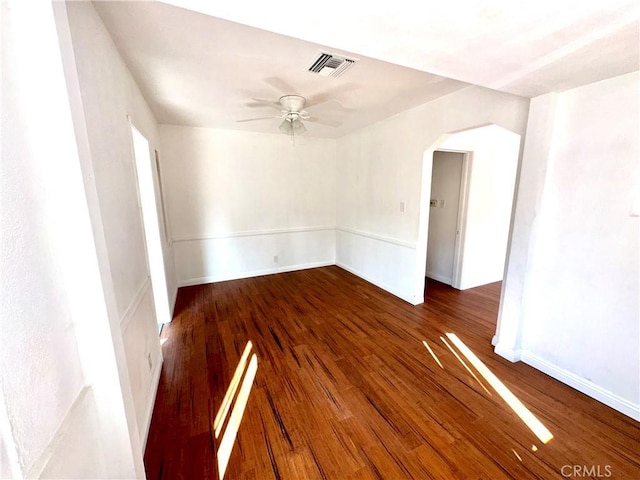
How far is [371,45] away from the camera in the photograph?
1.28 m

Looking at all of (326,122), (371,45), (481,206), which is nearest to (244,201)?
(326,122)

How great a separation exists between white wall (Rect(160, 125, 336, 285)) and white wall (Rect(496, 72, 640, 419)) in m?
3.26

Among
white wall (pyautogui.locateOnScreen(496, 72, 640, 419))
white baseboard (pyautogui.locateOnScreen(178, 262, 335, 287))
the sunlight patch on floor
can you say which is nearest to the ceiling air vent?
white wall (pyautogui.locateOnScreen(496, 72, 640, 419))

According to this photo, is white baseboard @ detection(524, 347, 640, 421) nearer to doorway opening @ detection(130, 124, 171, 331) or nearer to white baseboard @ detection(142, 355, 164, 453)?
white baseboard @ detection(142, 355, 164, 453)

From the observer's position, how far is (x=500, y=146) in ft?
12.2

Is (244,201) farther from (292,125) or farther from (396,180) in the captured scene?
(396,180)

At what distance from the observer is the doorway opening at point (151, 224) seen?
2.72 m

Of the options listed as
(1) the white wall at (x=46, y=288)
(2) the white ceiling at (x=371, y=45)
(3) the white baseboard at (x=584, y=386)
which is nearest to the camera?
(1) the white wall at (x=46, y=288)

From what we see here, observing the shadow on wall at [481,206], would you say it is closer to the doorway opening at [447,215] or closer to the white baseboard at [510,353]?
the doorway opening at [447,215]

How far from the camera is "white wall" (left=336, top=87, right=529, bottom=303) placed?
2455mm

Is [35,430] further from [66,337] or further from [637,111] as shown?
[637,111]

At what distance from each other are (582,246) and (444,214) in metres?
2.28

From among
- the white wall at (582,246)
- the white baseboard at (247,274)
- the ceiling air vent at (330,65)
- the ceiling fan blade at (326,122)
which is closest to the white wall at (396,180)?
the white wall at (582,246)

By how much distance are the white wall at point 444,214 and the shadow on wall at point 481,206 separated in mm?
123
